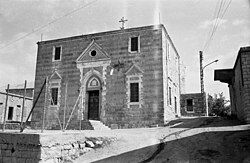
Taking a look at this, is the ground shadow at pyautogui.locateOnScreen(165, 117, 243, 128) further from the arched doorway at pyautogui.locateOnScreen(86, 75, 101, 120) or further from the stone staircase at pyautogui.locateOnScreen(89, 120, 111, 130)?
the arched doorway at pyautogui.locateOnScreen(86, 75, 101, 120)

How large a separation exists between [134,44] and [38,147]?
1117 cm

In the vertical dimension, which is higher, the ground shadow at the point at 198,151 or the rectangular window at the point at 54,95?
the rectangular window at the point at 54,95

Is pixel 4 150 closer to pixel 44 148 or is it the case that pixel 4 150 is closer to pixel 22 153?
pixel 22 153

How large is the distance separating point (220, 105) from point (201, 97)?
10500 millimetres

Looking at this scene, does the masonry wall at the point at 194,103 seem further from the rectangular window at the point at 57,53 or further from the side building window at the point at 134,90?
the rectangular window at the point at 57,53

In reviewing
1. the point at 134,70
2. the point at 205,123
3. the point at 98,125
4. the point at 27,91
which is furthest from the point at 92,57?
the point at 27,91

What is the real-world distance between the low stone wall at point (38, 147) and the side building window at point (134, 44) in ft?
30.2

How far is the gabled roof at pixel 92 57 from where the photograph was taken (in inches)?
682

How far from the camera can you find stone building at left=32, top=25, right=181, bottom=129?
614 inches

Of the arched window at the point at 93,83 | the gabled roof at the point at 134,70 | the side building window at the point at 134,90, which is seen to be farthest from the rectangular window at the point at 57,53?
the side building window at the point at 134,90

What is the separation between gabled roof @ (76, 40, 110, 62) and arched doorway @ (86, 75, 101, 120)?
145cm

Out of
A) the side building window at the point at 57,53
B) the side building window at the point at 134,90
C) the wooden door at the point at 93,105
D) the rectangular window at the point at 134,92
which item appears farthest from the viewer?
the side building window at the point at 57,53

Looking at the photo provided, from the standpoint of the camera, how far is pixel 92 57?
1769 cm

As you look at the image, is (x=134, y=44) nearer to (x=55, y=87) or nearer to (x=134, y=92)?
(x=134, y=92)
